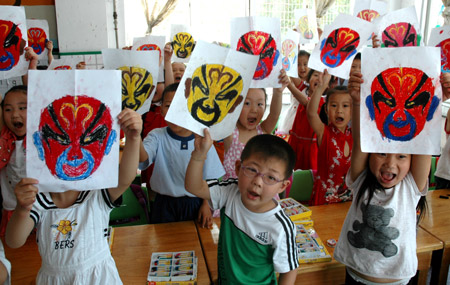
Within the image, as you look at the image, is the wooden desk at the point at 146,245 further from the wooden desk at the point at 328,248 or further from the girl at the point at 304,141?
the girl at the point at 304,141

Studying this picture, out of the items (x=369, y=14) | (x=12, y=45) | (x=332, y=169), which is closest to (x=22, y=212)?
(x=12, y=45)

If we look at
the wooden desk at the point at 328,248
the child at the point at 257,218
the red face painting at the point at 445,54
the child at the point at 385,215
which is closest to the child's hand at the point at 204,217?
the wooden desk at the point at 328,248

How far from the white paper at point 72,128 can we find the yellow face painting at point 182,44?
7.77 feet

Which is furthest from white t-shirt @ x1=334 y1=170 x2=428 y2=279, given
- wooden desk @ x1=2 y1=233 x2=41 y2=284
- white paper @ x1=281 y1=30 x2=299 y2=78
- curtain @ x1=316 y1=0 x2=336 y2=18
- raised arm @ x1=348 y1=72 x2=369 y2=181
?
curtain @ x1=316 y1=0 x2=336 y2=18

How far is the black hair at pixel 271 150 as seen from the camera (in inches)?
47.8

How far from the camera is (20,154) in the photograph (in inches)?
67.7

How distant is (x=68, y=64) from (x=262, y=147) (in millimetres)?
1850

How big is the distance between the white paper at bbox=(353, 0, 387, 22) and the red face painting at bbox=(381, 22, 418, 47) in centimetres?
83

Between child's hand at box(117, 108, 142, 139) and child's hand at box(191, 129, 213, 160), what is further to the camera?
child's hand at box(191, 129, 213, 160)

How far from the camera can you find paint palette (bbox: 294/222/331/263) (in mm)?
1434

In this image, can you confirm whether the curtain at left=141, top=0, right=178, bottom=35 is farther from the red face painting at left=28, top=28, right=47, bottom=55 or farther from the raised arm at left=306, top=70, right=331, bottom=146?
the raised arm at left=306, top=70, right=331, bottom=146

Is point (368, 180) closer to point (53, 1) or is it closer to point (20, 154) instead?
point (20, 154)

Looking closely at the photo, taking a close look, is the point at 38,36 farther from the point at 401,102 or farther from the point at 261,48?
the point at 401,102

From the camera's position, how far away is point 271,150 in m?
1.21
